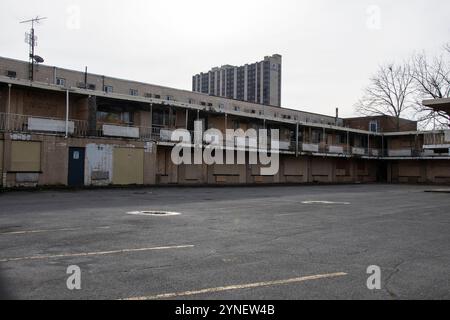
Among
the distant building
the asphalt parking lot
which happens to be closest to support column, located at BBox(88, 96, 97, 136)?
the asphalt parking lot

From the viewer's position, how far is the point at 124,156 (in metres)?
31.3

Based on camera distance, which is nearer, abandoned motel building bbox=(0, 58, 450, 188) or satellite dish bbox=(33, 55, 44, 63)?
abandoned motel building bbox=(0, 58, 450, 188)

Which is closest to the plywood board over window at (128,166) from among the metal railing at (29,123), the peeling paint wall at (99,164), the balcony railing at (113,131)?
the peeling paint wall at (99,164)

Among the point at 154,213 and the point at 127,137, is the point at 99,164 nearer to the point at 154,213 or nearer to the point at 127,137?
the point at 127,137

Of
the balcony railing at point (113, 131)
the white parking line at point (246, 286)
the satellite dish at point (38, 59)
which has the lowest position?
the white parking line at point (246, 286)

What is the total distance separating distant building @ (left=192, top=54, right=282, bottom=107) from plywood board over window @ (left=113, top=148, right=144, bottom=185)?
46775mm

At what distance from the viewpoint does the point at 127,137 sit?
32000 mm

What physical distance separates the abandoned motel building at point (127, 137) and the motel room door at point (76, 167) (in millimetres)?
65

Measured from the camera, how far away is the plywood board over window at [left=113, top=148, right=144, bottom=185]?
30.9 m

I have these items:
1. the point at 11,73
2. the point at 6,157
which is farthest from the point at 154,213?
the point at 11,73

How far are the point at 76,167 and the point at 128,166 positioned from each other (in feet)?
12.4

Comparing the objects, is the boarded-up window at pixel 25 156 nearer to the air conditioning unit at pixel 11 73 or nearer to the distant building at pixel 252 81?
the air conditioning unit at pixel 11 73

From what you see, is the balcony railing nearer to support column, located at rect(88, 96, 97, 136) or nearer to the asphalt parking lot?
support column, located at rect(88, 96, 97, 136)

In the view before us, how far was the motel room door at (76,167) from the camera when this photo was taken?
28781mm
